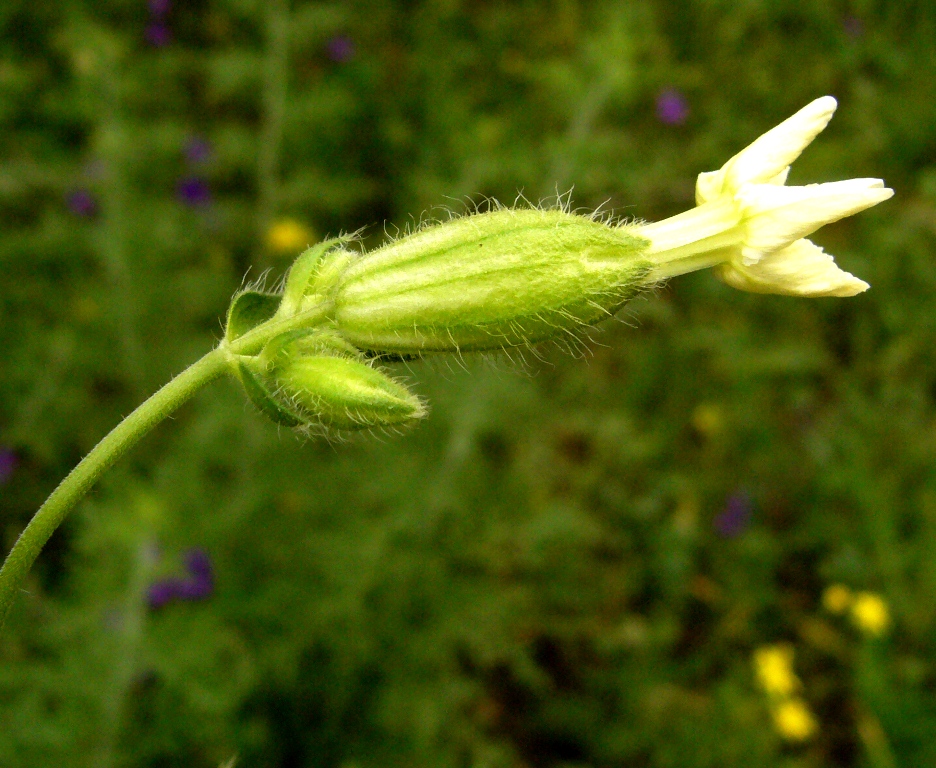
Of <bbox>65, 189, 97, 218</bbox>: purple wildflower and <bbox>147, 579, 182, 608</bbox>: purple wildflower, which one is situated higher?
<bbox>65, 189, 97, 218</bbox>: purple wildflower

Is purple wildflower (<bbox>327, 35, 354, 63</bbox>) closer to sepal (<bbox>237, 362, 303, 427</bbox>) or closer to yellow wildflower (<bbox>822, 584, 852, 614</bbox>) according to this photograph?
yellow wildflower (<bbox>822, 584, 852, 614</bbox>)

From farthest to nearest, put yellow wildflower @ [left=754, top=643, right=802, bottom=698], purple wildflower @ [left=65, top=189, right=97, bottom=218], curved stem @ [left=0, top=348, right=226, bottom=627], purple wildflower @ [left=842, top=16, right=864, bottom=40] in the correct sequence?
purple wildflower @ [left=842, top=16, right=864, bottom=40] → purple wildflower @ [left=65, top=189, right=97, bottom=218] → yellow wildflower @ [left=754, top=643, right=802, bottom=698] → curved stem @ [left=0, top=348, right=226, bottom=627]

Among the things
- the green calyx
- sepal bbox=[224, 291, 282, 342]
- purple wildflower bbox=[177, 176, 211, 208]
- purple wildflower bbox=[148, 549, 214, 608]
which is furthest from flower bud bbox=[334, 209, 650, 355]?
purple wildflower bbox=[177, 176, 211, 208]

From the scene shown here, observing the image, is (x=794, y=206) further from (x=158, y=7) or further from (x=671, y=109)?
(x=158, y=7)

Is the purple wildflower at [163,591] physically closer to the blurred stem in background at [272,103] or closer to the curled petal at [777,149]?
the blurred stem in background at [272,103]

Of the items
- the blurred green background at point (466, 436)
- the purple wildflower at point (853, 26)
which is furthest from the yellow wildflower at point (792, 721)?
the purple wildflower at point (853, 26)

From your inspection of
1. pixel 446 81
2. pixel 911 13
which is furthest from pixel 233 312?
pixel 911 13

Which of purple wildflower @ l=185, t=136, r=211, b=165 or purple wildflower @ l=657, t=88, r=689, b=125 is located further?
purple wildflower @ l=657, t=88, r=689, b=125

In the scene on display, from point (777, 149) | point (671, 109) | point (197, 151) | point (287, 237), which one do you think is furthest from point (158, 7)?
point (777, 149)

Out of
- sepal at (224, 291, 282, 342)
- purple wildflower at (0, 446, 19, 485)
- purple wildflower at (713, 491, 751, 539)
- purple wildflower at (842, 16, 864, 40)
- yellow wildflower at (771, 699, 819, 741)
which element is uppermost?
purple wildflower at (842, 16, 864, 40)

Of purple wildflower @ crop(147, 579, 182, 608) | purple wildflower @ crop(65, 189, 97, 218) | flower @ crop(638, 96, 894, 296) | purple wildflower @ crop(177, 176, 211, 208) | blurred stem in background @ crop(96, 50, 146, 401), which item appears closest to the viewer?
flower @ crop(638, 96, 894, 296)
